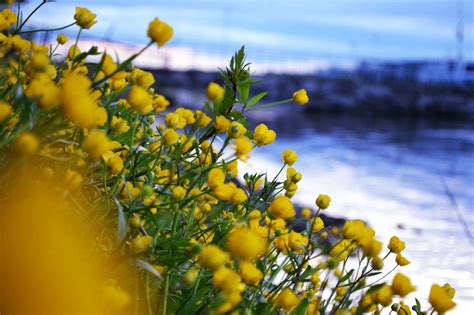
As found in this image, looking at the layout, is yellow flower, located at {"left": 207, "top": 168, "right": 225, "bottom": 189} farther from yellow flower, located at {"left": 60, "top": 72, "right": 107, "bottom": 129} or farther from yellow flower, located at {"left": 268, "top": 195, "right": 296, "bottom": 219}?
yellow flower, located at {"left": 60, "top": 72, "right": 107, "bottom": 129}

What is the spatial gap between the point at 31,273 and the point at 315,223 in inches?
22.9

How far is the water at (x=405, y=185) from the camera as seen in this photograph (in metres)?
2.57

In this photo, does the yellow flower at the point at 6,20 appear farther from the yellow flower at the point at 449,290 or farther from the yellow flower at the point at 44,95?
the yellow flower at the point at 449,290

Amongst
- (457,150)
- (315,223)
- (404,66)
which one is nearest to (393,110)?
(404,66)

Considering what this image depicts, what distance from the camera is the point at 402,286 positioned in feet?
2.54

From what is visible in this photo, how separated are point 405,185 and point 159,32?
4.19 metres

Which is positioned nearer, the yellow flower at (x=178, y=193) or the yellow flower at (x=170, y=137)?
the yellow flower at (x=178, y=193)

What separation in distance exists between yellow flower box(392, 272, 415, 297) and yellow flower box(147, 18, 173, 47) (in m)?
0.43

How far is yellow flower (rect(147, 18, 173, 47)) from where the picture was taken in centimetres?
74

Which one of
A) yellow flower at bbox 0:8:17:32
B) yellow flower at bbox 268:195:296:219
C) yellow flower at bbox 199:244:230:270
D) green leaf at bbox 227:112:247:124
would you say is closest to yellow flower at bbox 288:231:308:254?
yellow flower at bbox 268:195:296:219

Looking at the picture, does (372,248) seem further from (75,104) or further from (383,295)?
(75,104)

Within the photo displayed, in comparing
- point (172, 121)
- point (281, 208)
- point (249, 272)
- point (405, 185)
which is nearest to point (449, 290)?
point (281, 208)

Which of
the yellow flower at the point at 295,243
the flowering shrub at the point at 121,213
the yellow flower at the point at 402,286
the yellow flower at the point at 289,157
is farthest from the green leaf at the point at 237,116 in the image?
the yellow flower at the point at 402,286

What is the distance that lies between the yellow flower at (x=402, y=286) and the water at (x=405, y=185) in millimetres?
356
